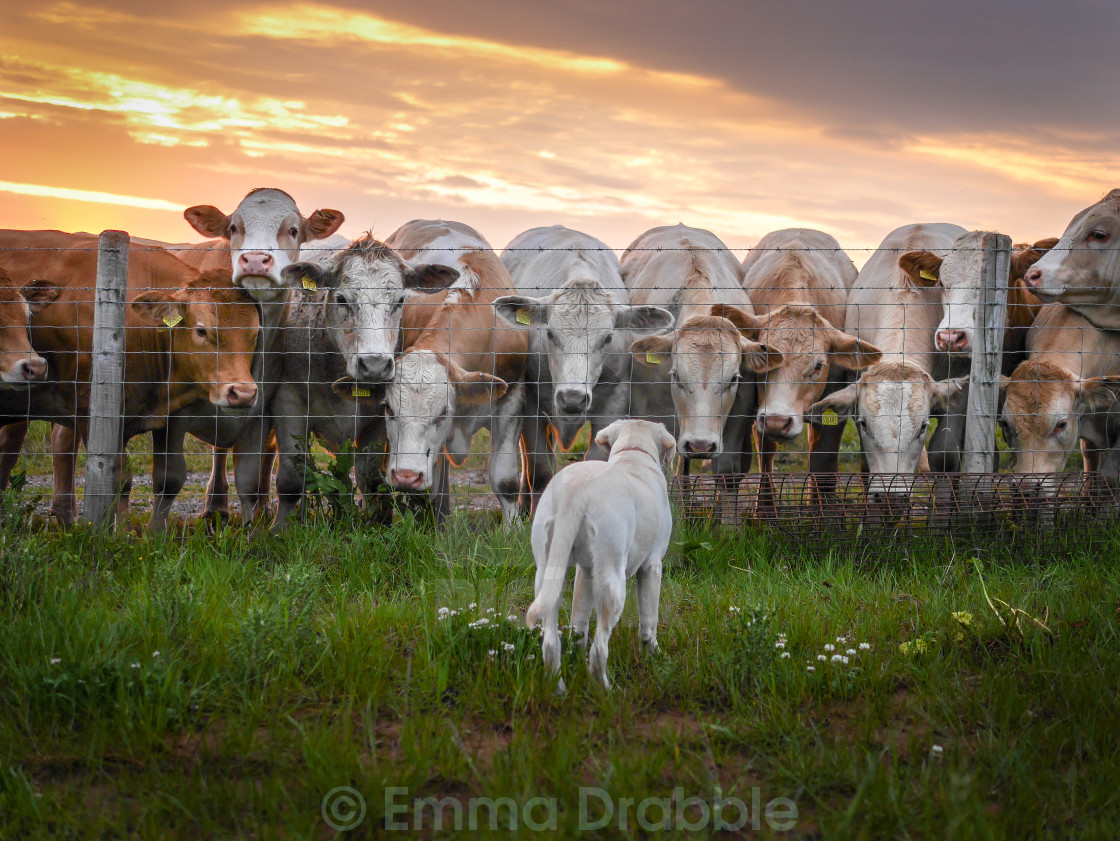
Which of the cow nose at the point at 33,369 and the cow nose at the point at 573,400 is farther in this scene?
the cow nose at the point at 573,400

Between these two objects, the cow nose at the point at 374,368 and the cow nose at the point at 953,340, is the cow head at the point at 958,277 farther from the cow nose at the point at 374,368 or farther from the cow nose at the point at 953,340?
the cow nose at the point at 374,368

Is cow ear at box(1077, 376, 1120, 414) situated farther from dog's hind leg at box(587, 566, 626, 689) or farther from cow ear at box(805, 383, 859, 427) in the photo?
dog's hind leg at box(587, 566, 626, 689)

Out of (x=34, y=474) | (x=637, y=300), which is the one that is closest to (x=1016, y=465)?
(x=637, y=300)

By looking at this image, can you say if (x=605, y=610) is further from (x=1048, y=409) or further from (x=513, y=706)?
(x=1048, y=409)

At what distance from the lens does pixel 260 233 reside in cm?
733

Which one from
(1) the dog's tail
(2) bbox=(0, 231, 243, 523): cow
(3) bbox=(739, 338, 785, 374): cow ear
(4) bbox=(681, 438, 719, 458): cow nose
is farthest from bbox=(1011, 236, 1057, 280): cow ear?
(2) bbox=(0, 231, 243, 523): cow

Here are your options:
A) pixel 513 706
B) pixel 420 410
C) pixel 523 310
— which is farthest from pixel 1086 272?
pixel 513 706

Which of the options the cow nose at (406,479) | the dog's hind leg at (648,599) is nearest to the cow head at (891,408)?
the cow nose at (406,479)

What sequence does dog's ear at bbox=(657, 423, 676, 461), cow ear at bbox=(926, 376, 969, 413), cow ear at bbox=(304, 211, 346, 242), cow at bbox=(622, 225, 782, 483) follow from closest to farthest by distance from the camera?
dog's ear at bbox=(657, 423, 676, 461), cow ear at bbox=(926, 376, 969, 413), cow at bbox=(622, 225, 782, 483), cow ear at bbox=(304, 211, 346, 242)

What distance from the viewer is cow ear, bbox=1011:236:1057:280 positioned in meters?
8.59

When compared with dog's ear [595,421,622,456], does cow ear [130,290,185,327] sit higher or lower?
higher

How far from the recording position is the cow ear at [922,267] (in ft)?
27.5

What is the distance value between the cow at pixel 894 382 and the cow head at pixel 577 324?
1.71 m

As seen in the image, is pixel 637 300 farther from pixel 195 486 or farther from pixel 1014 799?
pixel 1014 799
